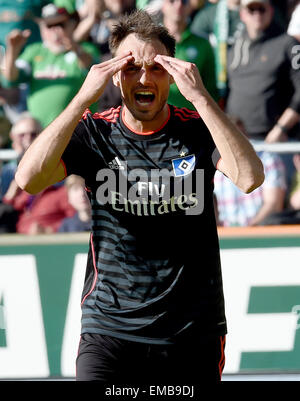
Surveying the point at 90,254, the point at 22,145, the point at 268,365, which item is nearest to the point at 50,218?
the point at 22,145

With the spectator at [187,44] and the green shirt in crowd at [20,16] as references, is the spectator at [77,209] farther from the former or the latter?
the green shirt in crowd at [20,16]

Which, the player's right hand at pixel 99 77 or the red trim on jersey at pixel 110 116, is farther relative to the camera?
the red trim on jersey at pixel 110 116

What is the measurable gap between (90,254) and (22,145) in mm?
3870

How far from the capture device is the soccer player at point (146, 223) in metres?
3.83

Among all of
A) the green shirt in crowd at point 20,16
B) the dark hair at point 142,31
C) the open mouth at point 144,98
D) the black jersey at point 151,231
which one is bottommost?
the black jersey at point 151,231

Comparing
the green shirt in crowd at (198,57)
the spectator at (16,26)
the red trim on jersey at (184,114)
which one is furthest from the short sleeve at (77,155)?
the spectator at (16,26)

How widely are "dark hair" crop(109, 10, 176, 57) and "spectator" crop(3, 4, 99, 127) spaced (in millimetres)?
4092

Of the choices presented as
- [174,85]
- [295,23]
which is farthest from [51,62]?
[295,23]

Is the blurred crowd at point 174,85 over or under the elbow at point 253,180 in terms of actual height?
over

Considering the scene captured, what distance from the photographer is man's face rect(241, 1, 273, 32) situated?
7863 mm

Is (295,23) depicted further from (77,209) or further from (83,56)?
(77,209)

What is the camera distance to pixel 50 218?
733cm

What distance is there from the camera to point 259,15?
7883 millimetres

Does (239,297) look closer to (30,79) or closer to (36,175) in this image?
(36,175)
